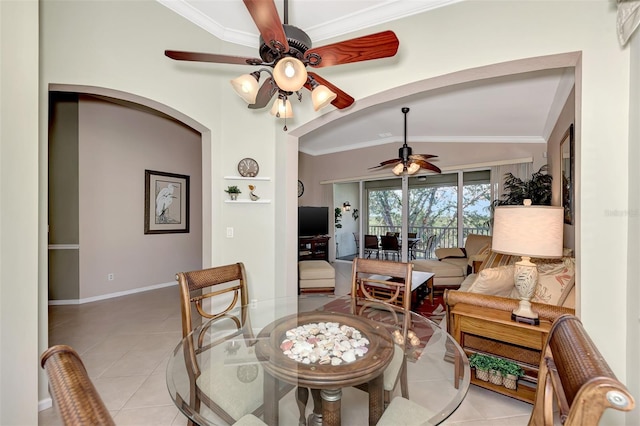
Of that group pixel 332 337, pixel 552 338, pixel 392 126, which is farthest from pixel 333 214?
pixel 552 338

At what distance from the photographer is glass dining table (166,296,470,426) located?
1.18 m

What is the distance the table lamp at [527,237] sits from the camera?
178 cm

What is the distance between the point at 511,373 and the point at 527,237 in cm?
98

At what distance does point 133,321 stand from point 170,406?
201cm

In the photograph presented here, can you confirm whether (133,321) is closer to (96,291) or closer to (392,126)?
(96,291)

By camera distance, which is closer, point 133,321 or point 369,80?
point 369,80

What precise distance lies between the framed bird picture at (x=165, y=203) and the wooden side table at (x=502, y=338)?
4.99 meters

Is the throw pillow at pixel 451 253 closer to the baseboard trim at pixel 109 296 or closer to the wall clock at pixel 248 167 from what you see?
the wall clock at pixel 248 167

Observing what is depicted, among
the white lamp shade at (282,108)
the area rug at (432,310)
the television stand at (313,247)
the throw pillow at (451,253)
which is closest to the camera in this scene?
the white lamp shade at (282,108)

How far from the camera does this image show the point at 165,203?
17.1ft

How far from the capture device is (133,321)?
3.53 m

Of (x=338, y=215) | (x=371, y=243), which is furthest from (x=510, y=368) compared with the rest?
(x=338, y=215)

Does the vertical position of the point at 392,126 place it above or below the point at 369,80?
Result: above

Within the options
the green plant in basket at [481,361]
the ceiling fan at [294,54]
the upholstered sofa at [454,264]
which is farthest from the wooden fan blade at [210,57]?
the upholstered sofa at [454,264]
